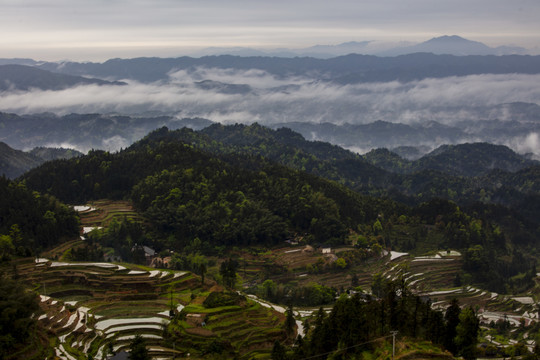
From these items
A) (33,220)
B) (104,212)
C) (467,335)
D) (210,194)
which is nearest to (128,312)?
(467,335)

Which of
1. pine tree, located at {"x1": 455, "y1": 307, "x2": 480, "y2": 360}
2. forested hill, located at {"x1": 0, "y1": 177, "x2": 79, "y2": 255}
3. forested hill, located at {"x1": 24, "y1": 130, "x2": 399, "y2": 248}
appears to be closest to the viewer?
pine tree, located at {"x1": 455, "y1": 307, "x2": 480, "y2": 360}

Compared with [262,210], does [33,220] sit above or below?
above

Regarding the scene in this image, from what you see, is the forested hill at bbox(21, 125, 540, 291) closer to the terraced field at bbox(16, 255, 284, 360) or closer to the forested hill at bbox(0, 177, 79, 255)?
the forested hill at bbox(0, 177, 79, 255)

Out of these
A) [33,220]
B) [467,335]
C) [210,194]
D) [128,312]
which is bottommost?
[128,312]

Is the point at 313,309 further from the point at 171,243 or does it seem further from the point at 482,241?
the point at 482,241

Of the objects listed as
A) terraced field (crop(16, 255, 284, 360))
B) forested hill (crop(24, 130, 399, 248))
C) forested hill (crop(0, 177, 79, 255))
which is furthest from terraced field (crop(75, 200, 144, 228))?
terraced field (crop(16, 255, 284, 360))

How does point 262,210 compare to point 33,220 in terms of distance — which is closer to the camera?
point 33,220

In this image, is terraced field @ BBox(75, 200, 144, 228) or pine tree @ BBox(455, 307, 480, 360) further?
terraced field @ BBox(75, 200, 144, 228)

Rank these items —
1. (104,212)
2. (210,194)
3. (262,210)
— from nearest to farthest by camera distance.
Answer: (104,212)
(262,210)
(210,194)

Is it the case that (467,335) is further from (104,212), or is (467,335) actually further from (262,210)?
(104,212)

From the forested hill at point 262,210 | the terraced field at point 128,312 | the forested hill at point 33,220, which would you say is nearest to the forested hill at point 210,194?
the forested hill at point 262,210

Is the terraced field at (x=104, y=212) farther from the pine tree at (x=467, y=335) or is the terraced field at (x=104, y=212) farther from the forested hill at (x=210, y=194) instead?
the pine tree at (x=467, y=335)

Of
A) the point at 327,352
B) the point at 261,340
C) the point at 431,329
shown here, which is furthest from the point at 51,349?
the point at 431,329
